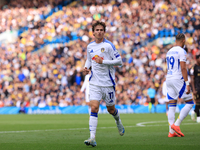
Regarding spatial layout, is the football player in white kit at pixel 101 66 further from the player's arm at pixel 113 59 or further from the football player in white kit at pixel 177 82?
the football player in white kit at pixel 177 82

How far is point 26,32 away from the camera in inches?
1203

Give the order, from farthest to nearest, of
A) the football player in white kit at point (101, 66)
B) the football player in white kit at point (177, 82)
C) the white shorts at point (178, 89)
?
1. the white shorts at point (178, 89)
2. the football player in white kit at point (177, 82)
3. the football player in white kit at point (101, 66)

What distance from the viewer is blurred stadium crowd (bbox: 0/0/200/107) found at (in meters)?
24.4

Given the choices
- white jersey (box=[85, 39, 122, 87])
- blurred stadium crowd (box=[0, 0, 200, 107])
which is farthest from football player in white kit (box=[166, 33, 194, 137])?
blurred stadium crowd (box=[0, 0, 200, 107])

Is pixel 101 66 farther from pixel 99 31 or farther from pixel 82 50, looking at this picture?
pixel 82 50

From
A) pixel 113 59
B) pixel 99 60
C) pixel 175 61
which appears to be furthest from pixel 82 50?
pixel 99 60

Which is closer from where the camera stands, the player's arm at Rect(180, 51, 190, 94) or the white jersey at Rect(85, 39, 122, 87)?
the white jersey at Rect(85, 39, 122, 87)

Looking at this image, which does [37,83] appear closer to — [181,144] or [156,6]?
[156,6]

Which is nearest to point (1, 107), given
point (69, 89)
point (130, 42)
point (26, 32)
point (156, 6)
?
point (69, 89)

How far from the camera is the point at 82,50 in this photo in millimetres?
26891

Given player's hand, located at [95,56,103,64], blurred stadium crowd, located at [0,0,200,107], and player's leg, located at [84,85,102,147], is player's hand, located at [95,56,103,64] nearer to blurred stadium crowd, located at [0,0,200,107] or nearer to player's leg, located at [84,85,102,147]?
player's leg, located at [84,85,102,147]

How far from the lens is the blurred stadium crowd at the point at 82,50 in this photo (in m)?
24.4

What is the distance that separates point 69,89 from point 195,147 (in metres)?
20.0

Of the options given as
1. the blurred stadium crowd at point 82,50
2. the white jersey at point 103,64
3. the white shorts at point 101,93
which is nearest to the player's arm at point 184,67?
the white jersey at point 103,64
